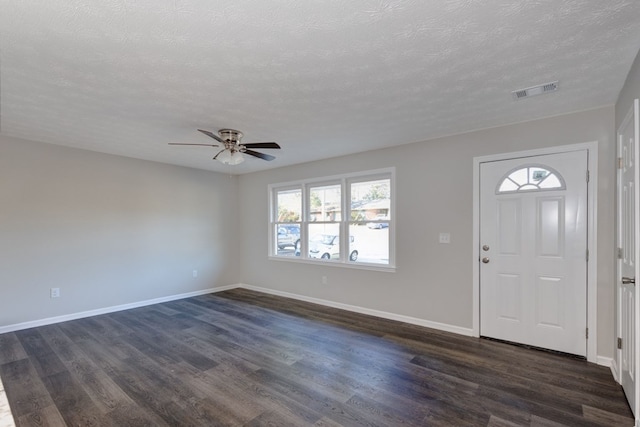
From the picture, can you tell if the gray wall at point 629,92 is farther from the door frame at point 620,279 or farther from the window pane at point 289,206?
the window pane at point 289,206

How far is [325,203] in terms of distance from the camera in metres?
5.39

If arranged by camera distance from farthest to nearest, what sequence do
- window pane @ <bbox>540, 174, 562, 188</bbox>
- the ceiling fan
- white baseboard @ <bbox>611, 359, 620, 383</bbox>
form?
the ceiling fan
window pane @ <bbox>540, 174, 562, 188</bbox>
white baseboard @ <bbox>611, 359, 620, 383</bbox>

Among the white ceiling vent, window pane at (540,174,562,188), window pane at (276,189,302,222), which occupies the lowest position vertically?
window pane at (276,189,302,222)

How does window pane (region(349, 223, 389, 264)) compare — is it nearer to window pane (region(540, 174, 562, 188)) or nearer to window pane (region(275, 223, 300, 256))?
window pane (region(275, 223, 300, 256))

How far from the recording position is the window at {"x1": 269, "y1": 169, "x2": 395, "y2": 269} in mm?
4641

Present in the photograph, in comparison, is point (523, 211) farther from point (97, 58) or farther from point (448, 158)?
point (97, 58)

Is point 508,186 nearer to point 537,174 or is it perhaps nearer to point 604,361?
point 537,174

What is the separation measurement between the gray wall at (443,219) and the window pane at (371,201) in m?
0.23

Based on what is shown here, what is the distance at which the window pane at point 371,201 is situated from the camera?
15.1 feet

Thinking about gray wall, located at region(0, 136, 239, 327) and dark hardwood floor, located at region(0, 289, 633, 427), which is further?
gray wall, located at region(0, 136, 239, 327)

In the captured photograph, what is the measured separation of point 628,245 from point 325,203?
12.4 ft


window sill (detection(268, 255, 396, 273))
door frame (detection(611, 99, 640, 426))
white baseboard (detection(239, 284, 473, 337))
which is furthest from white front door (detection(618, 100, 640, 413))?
window sill (detection(268, 255, 396, 273))

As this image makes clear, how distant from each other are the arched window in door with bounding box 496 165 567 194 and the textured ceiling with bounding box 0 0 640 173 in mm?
575

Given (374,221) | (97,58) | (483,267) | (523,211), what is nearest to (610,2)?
(523,211)
